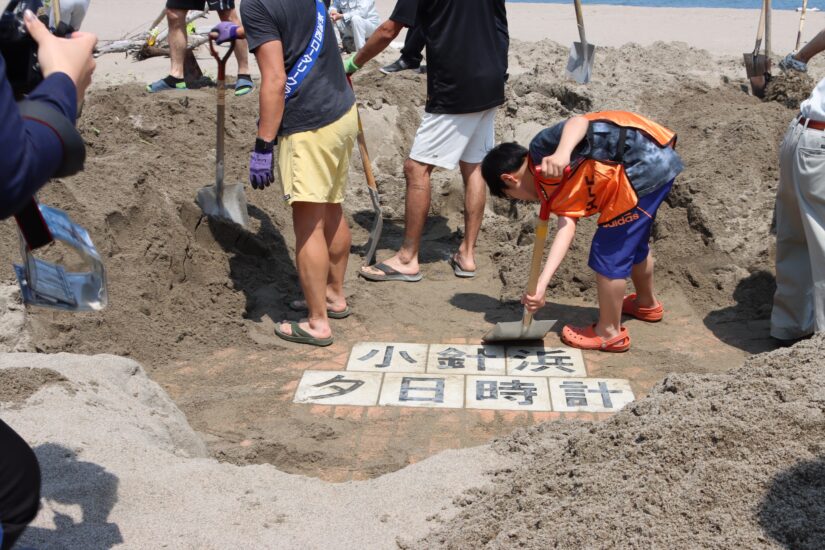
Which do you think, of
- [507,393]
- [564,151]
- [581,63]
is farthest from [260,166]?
[581,63]

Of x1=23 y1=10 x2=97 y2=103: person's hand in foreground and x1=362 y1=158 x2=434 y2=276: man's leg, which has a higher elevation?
x1=23 y1=10 x2=97 y2=103: person's hand in foreground

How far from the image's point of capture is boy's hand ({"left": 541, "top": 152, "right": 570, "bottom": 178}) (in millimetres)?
4383

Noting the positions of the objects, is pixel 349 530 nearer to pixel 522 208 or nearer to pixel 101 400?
pixel 101 400

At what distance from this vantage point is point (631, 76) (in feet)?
26.3

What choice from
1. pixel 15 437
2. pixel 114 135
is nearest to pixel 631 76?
pixel 114 135

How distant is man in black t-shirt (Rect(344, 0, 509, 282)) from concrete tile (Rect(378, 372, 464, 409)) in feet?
4.51

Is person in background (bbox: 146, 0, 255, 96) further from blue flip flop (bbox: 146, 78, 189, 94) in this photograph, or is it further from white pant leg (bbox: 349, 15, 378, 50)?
white pant leg (bbox: 349, 15, 378, 50)

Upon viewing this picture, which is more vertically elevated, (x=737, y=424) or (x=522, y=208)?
(x=737, y=424)

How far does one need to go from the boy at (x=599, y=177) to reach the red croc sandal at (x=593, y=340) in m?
0.35

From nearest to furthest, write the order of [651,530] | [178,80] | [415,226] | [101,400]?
1. [651,530]
2. [101,400]
3. [415,226]
4. [178,80]

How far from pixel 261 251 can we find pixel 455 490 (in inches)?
120

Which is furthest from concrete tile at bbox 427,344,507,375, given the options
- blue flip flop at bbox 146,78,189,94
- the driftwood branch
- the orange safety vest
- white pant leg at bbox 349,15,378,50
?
the driftwood branch

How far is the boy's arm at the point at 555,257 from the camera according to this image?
4512 millimetres

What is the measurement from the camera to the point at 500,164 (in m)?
4.61
